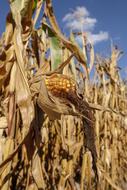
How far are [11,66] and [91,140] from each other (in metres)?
0.46

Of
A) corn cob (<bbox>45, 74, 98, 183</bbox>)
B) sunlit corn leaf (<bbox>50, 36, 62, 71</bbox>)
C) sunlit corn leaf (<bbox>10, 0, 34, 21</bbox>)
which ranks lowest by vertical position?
corn cob (<bbox>45, 74, 98, 183</bbox>)

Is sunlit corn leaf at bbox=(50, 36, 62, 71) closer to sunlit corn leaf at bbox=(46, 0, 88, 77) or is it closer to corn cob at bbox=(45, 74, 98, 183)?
sunlit corn leaf at bbox=(46, 0, 88, 77)

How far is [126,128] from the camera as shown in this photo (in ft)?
14.2

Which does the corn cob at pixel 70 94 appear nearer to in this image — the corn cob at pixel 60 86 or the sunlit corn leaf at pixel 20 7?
the corn cob at pixel 60 86

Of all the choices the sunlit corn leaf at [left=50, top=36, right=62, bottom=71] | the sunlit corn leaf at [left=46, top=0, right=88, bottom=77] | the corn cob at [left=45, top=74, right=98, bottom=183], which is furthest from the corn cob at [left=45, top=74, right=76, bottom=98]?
the sunlit corn leaf at [left=50, top=36, right=62, bottom=71]

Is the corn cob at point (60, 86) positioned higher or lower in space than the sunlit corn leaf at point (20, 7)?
lower

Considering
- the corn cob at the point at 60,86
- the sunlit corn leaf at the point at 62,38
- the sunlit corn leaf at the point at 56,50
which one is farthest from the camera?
the sunlit corn leaf at the point at 56,50

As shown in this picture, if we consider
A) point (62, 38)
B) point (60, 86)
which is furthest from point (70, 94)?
point (62, 38)

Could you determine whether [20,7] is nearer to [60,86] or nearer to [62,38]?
[62,38]

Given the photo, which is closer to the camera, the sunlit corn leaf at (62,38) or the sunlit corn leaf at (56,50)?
the sunlit corn leaf at (62,38)

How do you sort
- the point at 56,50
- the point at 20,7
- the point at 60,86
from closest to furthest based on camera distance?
the point at 60,86 < the point at 20,7 < the point at 56,50

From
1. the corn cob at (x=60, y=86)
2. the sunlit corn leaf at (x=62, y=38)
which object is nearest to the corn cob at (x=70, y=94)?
the corn cob at (x=60, y=86)

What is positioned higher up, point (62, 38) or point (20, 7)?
point (20, 7)

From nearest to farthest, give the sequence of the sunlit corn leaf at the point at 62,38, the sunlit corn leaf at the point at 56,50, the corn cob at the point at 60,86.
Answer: the corn cob at the point at 60,86 → the sunlit corn leaf at the point at 62,38 → the sunlit corn leaf at the point at 56,50
